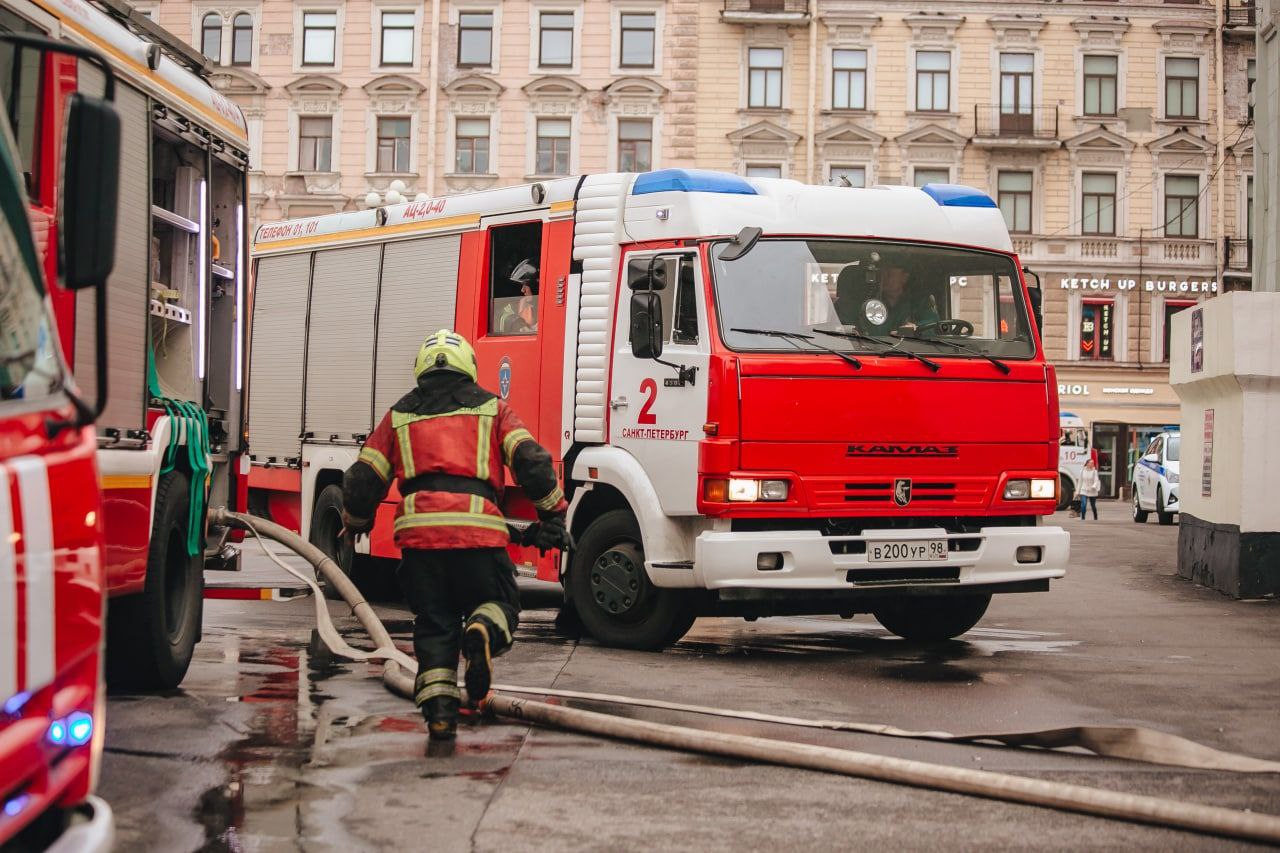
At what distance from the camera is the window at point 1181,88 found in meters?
47.9

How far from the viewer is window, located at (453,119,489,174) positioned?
46.6 metres

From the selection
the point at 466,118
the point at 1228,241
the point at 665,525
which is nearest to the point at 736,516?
Answer: the point at 665,525

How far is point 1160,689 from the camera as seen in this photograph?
349 inches

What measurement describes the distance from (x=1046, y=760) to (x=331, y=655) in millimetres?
4602

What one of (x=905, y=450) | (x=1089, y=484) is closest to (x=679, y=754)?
(x=905, y=450)

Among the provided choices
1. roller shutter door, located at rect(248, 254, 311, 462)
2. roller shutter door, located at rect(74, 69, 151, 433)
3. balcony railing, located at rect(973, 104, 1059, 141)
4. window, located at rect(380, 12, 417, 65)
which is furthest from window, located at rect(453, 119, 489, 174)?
roller shutter door, located at rect(74, 69, 151, 433)

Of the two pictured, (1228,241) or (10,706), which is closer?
(10,706)

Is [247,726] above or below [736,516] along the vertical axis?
below

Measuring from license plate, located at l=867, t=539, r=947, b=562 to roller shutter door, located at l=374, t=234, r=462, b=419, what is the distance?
3901mm

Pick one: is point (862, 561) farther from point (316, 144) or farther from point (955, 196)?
point (316, 144)

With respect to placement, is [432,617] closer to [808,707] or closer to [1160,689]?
[808,707]

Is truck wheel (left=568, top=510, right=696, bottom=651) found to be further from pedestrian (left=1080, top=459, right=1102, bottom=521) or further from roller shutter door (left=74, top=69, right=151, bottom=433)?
pedestrian (left=1080, top=459, right=1102, bottom=521)

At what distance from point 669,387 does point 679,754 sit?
3853mm

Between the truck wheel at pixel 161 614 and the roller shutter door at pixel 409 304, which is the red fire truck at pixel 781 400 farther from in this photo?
the truck wheel at pixel 161 614
